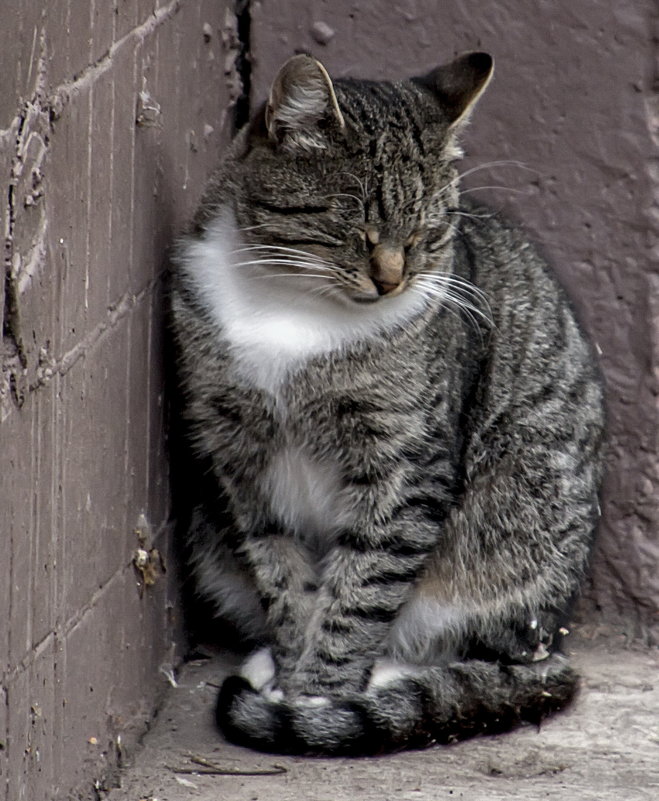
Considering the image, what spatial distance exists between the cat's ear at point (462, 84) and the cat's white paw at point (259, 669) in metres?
1.40

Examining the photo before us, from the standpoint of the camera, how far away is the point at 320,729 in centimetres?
297

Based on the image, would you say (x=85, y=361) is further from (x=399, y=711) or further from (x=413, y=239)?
(x=399, y=711)

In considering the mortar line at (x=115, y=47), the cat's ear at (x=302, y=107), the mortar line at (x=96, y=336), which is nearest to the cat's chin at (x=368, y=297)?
the cat's ear at (x=302, y=107)

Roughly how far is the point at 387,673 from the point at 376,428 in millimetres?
630

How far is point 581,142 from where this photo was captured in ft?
11.8

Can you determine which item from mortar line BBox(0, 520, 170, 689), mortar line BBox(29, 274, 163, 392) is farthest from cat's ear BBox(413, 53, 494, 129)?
mortar line BBox(0, 520, 170, 689)

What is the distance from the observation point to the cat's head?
2.94 metres

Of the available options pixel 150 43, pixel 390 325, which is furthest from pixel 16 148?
pixel 390 325

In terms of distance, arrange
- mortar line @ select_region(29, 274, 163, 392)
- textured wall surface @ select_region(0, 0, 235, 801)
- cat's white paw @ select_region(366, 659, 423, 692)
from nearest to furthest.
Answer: textured wall surface @ select_region(0, 0, 235, 801) → mortar line @ select_region(29, 274, 163, 392) → cat's white paw @ select_region(366, 659, 423, 692)

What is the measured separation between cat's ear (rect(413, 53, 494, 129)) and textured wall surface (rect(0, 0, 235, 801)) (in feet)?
2.14

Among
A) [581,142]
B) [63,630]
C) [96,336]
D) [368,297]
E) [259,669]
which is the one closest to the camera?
[63,630]

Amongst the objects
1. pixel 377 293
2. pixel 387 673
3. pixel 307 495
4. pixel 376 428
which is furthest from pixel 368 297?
pixel 387 673

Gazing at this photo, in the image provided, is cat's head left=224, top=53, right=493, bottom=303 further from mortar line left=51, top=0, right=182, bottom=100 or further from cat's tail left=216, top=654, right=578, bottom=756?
cat's tail left=216, top=654, right=578, bottom=756

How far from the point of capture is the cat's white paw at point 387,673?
316 centimetres
